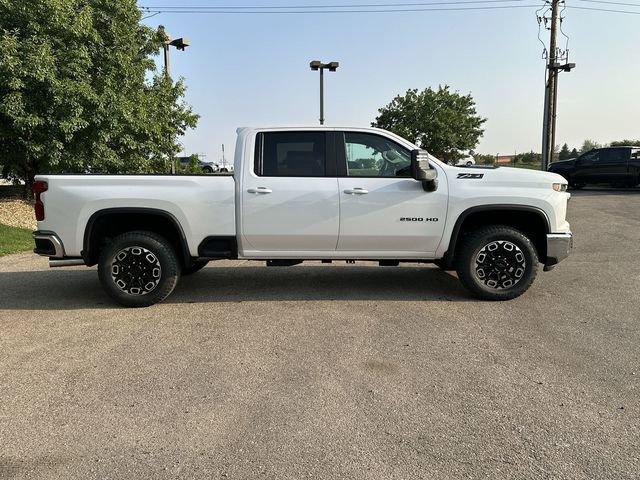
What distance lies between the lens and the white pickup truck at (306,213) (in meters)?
5.33

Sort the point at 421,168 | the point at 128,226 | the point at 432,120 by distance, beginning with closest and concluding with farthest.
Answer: the point at 421,168, the point at 128,226, the point at 432,120

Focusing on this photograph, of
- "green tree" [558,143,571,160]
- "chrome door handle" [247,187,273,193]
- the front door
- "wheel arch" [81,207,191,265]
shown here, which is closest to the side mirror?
the front door

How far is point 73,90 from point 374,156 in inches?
340

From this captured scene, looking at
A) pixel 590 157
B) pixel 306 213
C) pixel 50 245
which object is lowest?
pixel 50 245

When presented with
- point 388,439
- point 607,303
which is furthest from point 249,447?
point 607,303

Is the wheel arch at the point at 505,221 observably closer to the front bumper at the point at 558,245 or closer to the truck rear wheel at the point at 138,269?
the front bumper at the point at 558,245

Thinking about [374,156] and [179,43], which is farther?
[179,43]

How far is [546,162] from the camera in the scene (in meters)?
22.8

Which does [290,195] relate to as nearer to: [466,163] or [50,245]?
[50,245]

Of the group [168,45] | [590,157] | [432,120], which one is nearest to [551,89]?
[590,157]

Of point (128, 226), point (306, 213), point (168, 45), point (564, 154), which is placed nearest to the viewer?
point (306, 213)

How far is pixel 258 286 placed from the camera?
6.45 meters

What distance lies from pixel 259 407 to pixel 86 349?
1.93 metres

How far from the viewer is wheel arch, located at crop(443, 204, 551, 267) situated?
543cm
